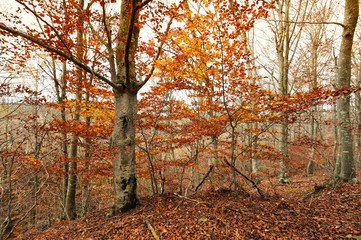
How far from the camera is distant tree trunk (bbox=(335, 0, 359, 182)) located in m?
4.72

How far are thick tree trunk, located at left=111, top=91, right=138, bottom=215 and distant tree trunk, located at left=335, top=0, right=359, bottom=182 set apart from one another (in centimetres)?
581

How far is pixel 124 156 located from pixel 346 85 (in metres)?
6.35

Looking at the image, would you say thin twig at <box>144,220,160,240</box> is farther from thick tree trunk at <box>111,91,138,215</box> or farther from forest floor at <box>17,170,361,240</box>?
thick tree trunk at <box>111,91,138,215</box>

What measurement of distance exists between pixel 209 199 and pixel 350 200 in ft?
9.88

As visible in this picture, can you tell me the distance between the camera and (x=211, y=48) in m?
7.31

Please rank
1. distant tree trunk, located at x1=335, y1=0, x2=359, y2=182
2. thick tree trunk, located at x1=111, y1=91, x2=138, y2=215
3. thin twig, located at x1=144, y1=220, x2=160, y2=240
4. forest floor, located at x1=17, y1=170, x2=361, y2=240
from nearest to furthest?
1. forest floor, located at x1=17, y1=170, x2=361, y2=240
2. thin twig, located at x1=144, y1=220, x2=160, y2=240
3. thick tree trunk, located at x1=111, y1=91, x2=138, y2=215
4. distant tree trunk, located at x1=335, y1=0, x2=359, y2=182

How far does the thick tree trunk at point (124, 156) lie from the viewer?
440 cm

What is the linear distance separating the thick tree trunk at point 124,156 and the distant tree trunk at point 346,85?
19.1ft

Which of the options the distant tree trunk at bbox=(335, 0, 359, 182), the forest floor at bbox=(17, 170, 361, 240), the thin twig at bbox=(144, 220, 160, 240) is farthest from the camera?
the distant tree trunk at bbox=(335, 0, 359, 182)

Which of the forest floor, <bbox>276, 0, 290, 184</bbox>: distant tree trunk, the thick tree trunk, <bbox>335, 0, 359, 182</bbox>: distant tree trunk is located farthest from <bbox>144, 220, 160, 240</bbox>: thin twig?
<bbox>276, 0, 290, 184</bbox>: distant tree trunk

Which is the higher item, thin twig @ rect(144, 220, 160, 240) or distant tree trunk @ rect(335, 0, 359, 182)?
distant tree trunk @ rect(335, 0, 359, 182)

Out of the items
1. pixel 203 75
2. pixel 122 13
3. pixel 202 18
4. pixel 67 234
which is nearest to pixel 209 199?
pixel 67 234

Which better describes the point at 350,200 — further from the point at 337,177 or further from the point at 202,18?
the point at 202,18

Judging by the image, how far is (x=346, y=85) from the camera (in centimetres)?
472
